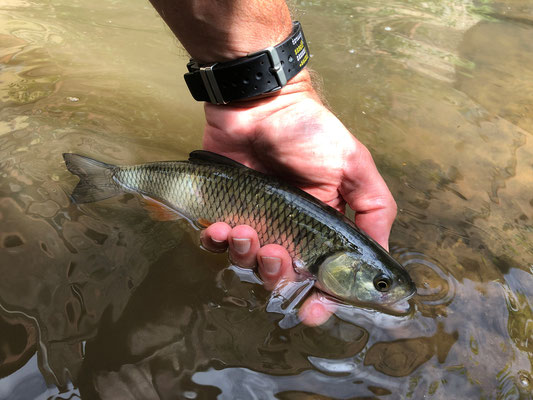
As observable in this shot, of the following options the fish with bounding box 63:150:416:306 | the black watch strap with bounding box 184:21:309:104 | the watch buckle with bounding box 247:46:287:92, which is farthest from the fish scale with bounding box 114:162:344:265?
the watch buckle with bounding box 247:46:287:92

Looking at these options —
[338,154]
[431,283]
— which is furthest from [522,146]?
[338,154]

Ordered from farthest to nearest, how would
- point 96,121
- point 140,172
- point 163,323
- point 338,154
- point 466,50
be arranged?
point 466,50 → point 96,121 → point 140,172 → point 338,154 → point 163,323

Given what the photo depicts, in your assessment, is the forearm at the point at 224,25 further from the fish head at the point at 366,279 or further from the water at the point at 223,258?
the fish head at the point at 366,279

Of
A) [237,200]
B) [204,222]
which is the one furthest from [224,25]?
[204,222]

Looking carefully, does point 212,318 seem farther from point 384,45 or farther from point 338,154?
point 384,45

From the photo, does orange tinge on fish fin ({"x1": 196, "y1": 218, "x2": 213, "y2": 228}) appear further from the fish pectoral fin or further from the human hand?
the fish pectoral fin

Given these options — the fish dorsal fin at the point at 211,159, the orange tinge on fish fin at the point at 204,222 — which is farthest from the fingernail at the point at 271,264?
the fish dorsal fin at the point at 211,159
